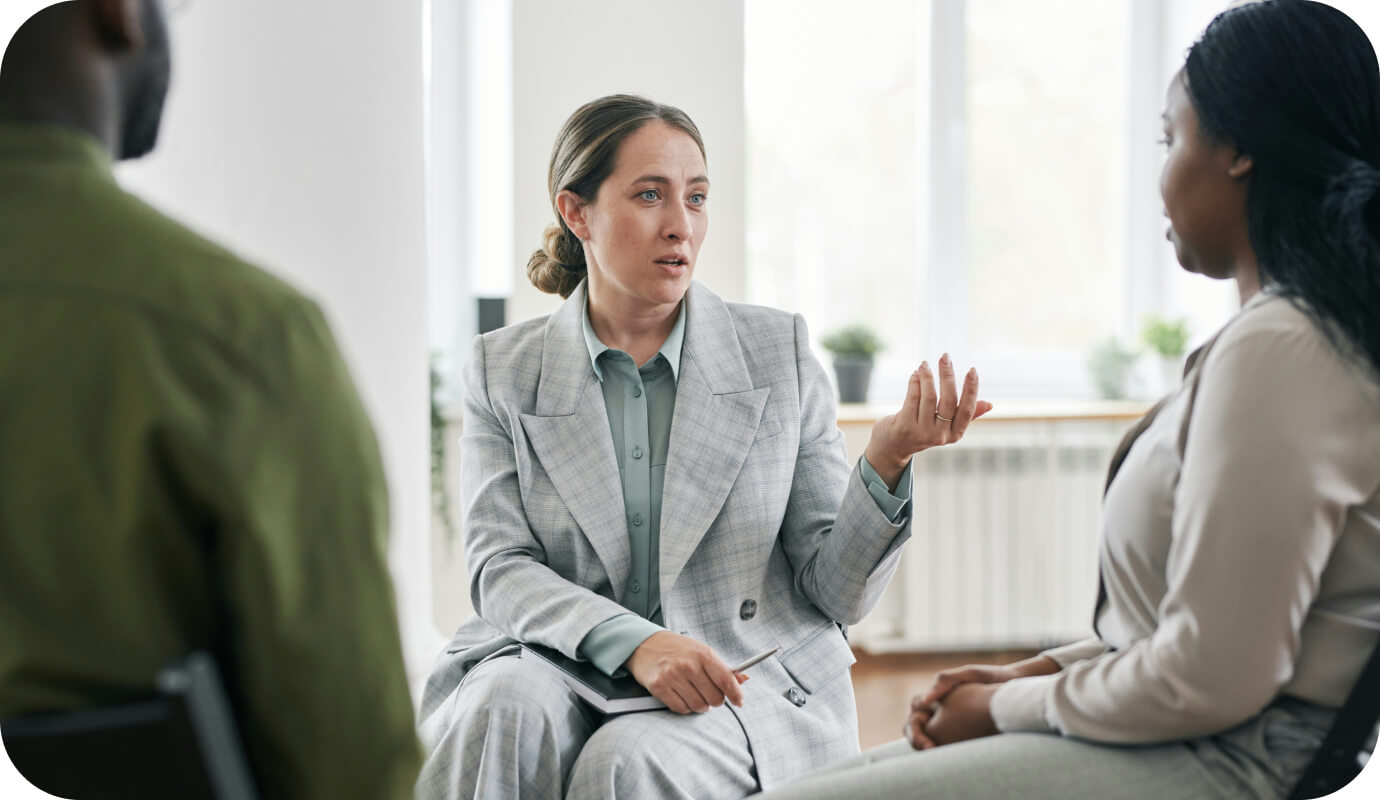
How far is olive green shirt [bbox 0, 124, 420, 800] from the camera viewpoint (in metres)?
0.58

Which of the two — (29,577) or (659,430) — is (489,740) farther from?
(29,577)

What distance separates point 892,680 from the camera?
3.21 metres

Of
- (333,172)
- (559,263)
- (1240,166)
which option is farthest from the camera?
(333,172)

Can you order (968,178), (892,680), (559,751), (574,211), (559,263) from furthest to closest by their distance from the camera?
(968,178) < (892,680) < (559,263) < (574,211) < (559,751)

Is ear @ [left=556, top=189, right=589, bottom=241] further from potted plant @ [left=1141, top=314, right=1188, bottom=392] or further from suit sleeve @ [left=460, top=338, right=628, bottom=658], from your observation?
potted plant @ [left=1141, top=314, right=1188, bottom=392]

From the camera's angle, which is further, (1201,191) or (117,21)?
(1201,191)

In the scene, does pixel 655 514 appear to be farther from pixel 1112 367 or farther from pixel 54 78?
pixel 1112 367

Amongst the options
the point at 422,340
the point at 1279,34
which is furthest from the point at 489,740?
the point at 422,340

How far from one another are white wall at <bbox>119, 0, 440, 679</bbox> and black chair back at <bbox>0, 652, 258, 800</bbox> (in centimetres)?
96

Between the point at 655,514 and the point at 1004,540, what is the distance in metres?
2.16

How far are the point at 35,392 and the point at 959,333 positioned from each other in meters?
3.44

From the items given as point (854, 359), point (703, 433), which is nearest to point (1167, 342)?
point (854, 359)

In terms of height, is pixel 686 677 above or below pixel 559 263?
below

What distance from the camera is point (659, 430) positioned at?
161 centimetres
